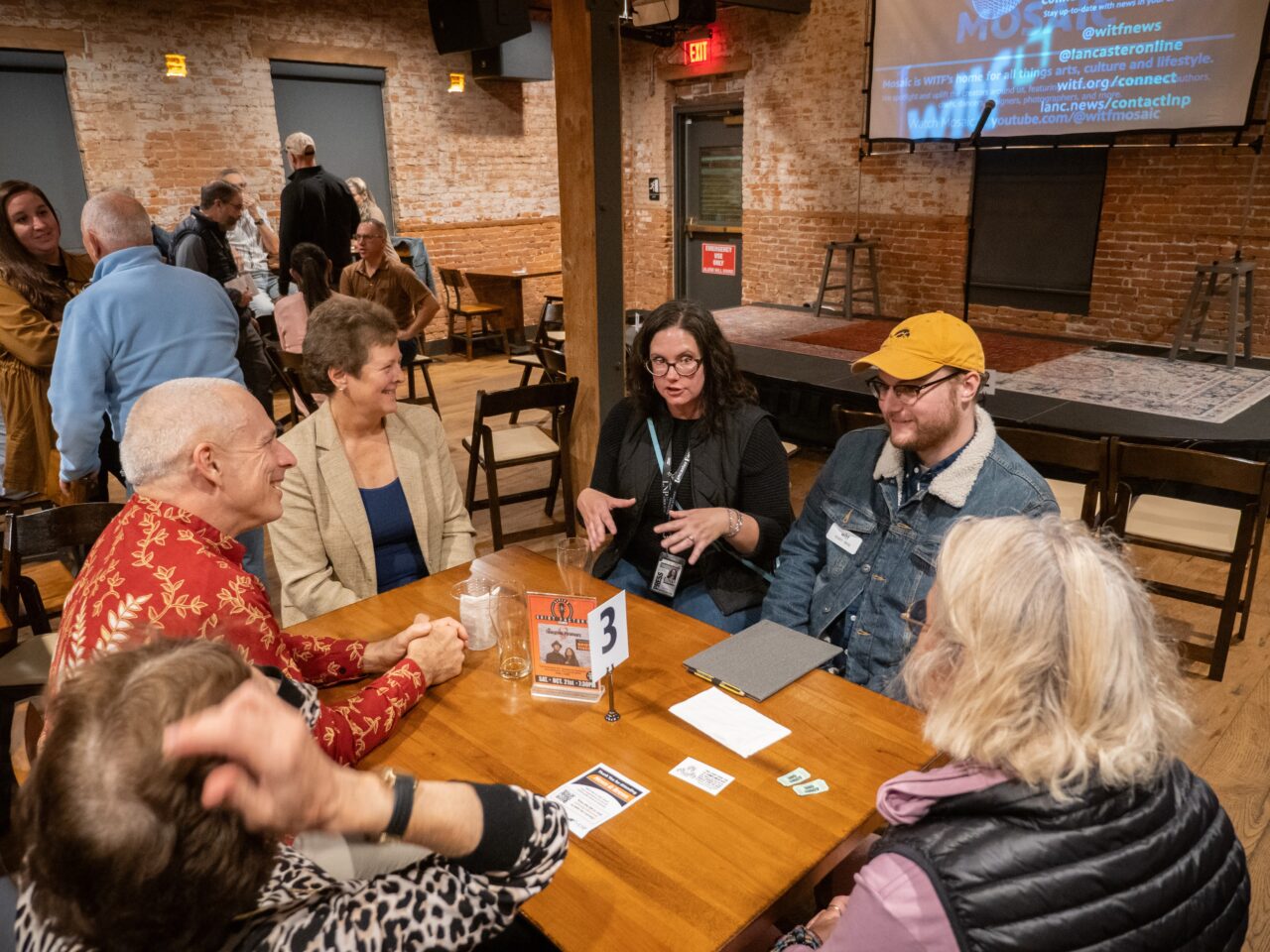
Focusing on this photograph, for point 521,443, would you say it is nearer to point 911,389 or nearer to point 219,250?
point 219,250

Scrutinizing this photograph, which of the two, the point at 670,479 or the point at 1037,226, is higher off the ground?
the point at 1037,226

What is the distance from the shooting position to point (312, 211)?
19.3ft

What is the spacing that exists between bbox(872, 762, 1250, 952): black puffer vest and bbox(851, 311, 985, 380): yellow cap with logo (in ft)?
3.67

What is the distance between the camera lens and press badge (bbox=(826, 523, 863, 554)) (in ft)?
7.02

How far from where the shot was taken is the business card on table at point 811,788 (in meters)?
1.38

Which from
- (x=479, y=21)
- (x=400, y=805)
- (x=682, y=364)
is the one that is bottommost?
(x=400, y=805)

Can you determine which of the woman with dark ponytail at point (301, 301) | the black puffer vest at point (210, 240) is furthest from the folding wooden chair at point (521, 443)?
the black puffer vest at point (210, 240)

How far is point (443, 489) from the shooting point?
2.55 metres

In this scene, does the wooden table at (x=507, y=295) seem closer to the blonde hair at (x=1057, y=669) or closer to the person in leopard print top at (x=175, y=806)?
the blonde hair at (x=1057, y=669)

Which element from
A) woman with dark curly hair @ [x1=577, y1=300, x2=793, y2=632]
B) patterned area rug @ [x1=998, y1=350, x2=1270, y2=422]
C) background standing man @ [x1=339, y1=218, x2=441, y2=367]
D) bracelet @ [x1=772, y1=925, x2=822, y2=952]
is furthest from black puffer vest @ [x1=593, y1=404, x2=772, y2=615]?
background standing man @ [x1=339, y1=218, x2=441, y2=367]

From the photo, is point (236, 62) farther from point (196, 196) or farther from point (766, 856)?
point (766, 856)

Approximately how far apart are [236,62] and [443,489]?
661 centimetres

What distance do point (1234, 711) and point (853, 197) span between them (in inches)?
250

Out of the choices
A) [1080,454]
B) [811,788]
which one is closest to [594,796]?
[811,788]
